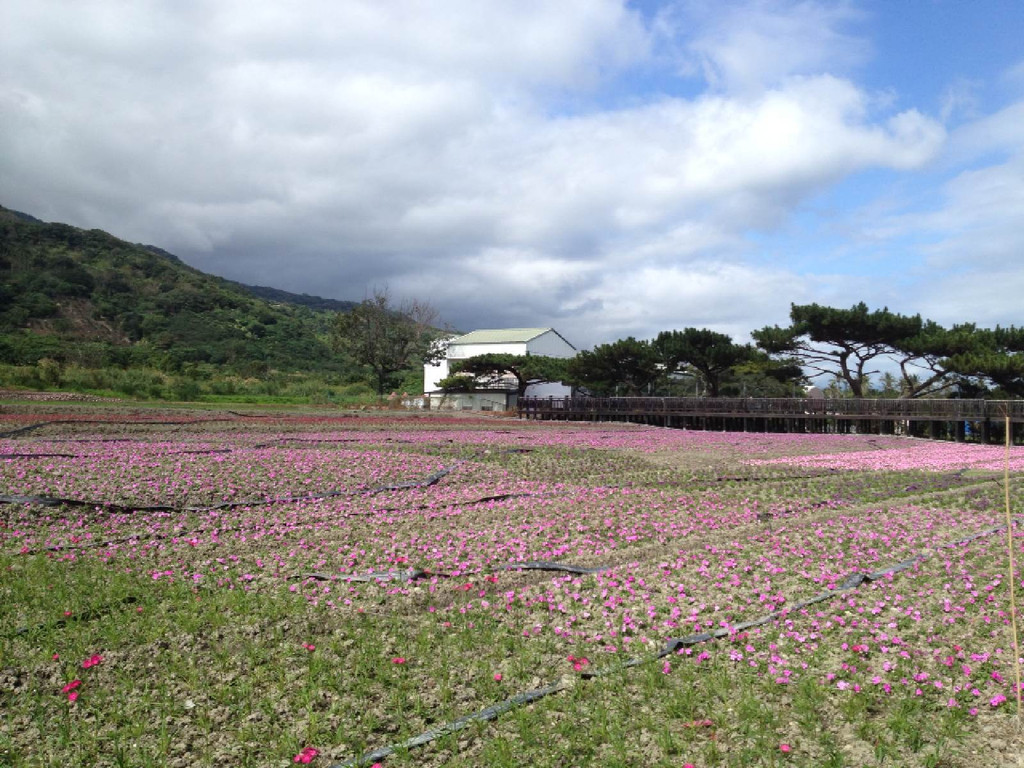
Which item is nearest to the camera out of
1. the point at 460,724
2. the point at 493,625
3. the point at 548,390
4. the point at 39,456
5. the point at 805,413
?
the point at 460,724

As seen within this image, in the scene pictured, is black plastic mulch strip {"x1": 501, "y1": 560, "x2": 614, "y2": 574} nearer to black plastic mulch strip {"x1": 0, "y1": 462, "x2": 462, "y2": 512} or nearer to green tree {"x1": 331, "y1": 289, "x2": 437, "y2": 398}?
black plastic mulch strip {"x1": 0, "y1": 462, "x2": 462, "y2": 512}

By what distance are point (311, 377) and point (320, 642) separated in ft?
203

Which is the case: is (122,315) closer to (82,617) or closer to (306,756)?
(82,617)

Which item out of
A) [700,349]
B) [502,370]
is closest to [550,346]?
[502,370]

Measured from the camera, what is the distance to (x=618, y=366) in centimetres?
4675

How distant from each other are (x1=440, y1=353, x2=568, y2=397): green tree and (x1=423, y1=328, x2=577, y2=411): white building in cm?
86

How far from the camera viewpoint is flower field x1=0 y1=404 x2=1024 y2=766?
11.7 ft

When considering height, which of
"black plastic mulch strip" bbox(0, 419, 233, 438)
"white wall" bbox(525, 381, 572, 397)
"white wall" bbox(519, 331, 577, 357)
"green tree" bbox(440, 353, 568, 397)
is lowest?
"black plastic mulch strip" bbox(0, 419, 233, 438)

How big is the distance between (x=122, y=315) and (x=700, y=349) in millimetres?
53017

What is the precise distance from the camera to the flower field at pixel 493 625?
3570 millimetres

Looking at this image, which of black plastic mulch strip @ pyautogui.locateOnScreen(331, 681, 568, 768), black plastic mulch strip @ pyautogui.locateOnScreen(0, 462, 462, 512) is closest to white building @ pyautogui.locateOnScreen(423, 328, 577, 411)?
black plastic mulch strip @ pyautogui.locateOnScreen(0, 462, 462, 512)

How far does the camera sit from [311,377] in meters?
64.0

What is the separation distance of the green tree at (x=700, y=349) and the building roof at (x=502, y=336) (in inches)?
960

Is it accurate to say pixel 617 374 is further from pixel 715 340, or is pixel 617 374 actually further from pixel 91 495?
pixel 91 495
